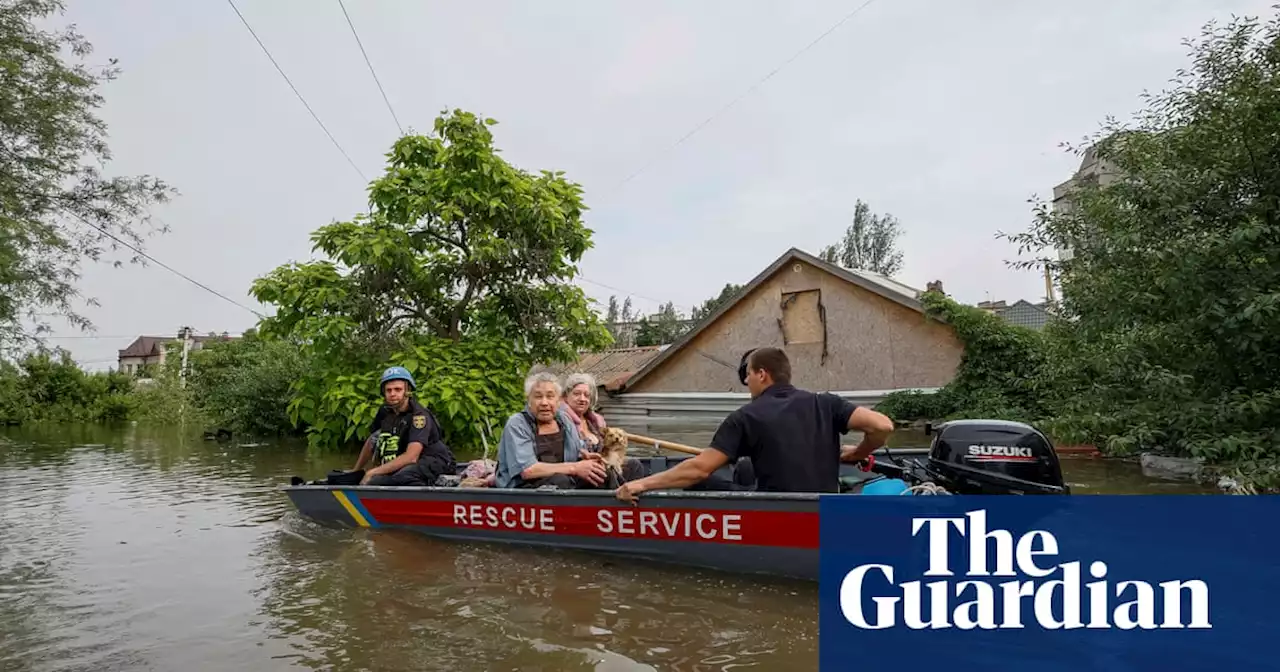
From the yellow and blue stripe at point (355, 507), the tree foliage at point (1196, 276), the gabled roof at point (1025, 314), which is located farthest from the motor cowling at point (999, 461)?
the gabled roof at point (1025, 314)

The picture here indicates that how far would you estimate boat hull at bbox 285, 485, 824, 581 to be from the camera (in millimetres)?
5078

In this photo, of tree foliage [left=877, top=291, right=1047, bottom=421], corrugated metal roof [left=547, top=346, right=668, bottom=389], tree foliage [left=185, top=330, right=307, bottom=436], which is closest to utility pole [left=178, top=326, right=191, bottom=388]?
tree foliage [left=185, top=330, right=307, bottom=436]

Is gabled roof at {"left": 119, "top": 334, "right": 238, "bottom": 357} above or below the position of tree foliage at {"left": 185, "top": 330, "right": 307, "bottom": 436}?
above

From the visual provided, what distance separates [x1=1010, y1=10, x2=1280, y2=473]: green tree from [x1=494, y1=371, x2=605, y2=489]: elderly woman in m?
5.99

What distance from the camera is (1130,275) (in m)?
8.73

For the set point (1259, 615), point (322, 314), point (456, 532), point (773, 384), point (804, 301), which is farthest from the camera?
point (804, 301)

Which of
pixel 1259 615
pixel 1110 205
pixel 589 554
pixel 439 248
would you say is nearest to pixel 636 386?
pixel 439 248

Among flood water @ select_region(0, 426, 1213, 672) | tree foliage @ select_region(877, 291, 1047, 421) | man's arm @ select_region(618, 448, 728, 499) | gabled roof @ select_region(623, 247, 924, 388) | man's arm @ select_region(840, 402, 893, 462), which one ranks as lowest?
flood water @ select_region(0, 426, 1213, 672)

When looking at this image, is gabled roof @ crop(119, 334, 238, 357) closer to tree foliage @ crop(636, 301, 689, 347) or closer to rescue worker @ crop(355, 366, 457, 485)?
tree foliage @ crop(636, 301, 689, 347)

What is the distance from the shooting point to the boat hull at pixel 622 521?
200 inches

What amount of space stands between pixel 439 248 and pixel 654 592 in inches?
340

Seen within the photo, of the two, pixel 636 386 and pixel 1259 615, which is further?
pixel 636 386

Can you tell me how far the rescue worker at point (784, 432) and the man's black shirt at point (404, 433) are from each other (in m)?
3.41

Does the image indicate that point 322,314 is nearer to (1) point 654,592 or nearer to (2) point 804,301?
(1) point 654,592
